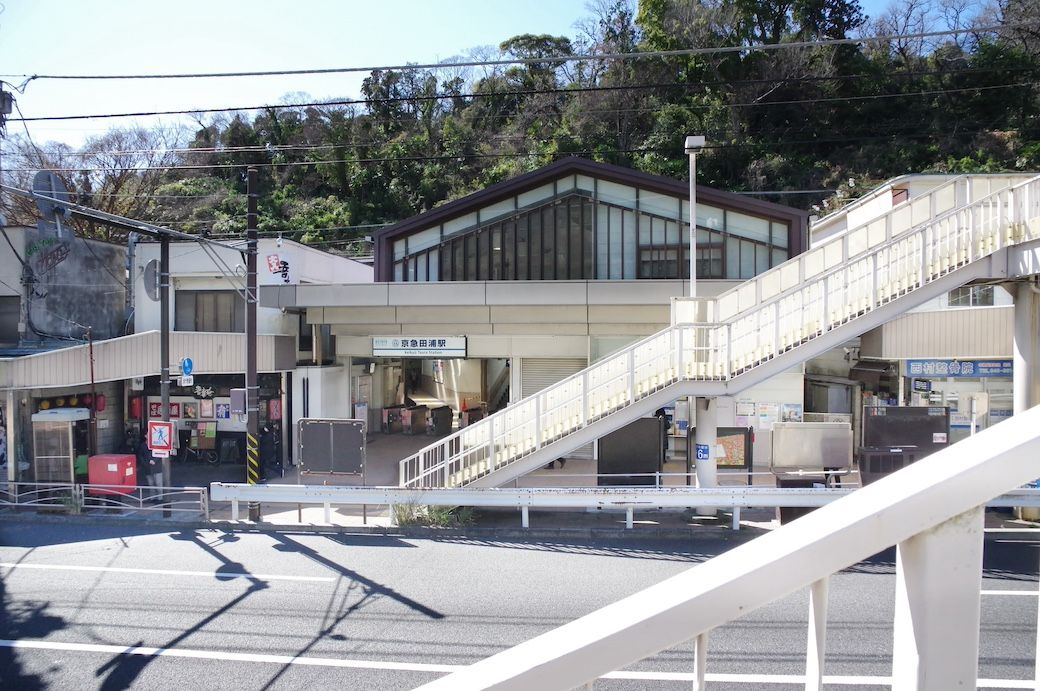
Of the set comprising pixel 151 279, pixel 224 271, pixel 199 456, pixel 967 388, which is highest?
pixel 224 271

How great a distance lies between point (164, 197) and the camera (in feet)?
118

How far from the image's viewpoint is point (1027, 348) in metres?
11.1

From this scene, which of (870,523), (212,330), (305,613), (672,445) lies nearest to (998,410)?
(672,445)

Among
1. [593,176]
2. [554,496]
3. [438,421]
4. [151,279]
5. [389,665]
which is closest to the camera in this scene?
[389,665]

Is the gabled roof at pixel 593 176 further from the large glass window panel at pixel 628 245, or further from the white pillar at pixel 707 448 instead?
the white pillar at pixel 707 448

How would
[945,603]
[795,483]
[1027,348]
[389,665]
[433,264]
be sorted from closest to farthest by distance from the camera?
1. [945,603]
2. [389,665]
3. [1027,348]
4. [795,483]
5. [433,264]

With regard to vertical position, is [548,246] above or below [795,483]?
above

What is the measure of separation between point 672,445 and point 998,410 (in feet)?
23.3

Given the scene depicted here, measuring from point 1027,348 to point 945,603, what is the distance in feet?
41.7

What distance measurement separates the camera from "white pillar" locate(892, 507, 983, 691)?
1064 mm

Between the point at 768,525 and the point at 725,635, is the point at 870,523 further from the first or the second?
the point at 768,525

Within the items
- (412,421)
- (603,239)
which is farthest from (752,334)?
(412,421)

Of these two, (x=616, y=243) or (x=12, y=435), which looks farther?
(x=616, y=243)

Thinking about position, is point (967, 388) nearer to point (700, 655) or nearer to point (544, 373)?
point (544, 373)
